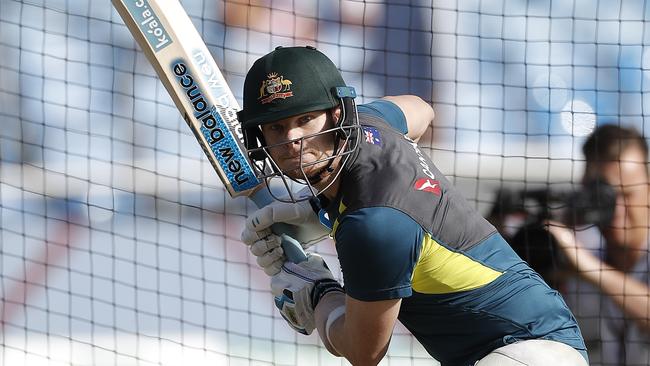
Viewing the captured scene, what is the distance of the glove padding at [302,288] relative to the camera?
2.64 metres

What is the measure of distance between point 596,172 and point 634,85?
0.79 meters

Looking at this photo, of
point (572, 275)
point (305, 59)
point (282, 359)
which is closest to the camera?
point (305, 59)

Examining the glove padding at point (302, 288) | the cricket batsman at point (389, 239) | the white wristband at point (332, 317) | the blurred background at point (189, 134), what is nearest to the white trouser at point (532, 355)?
the cricket batsman at point (389, 239)

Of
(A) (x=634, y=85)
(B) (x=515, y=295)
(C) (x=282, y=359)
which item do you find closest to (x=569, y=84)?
(A) (x=634, y=85)

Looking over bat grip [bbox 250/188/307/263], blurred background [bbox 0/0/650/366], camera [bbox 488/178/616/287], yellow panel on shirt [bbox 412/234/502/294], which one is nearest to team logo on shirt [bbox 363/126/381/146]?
yellow panel on shirt [bbox 412/234/502/294]

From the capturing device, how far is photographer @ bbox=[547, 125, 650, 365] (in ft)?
15.3

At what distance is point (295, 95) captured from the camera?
7.49ft

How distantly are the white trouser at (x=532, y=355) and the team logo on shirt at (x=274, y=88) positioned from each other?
79 centimetres

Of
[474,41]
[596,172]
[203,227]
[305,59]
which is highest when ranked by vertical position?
[305,59]

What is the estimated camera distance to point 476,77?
18.2 feet

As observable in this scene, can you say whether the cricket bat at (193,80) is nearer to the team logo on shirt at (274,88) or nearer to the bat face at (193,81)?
the bat face at (193,81)

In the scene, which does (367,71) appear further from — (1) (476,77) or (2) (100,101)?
(2) (100,101)

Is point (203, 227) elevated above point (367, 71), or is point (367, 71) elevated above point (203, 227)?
point (367, 71)

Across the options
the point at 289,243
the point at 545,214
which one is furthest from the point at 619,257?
the point at 289,243
